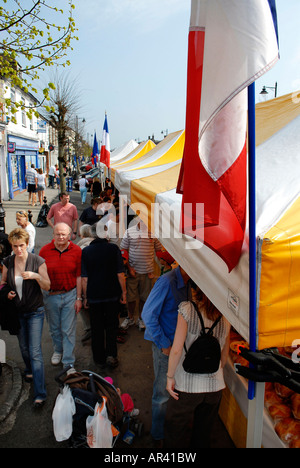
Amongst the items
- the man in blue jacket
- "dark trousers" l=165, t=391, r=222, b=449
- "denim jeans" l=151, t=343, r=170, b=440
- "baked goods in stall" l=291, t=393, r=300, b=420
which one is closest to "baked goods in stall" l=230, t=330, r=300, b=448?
"baked goods in stall" l=291, t=393, r=300, b=420

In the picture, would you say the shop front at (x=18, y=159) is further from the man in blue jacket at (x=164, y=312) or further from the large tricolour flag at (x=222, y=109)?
the large tricolour flag at (x=222, y=109)

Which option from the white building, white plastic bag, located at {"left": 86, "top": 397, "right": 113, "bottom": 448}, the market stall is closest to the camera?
the market stall

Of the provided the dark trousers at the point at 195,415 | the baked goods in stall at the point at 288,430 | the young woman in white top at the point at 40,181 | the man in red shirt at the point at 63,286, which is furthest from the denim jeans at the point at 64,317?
the young woman in white top at the point at 40,181

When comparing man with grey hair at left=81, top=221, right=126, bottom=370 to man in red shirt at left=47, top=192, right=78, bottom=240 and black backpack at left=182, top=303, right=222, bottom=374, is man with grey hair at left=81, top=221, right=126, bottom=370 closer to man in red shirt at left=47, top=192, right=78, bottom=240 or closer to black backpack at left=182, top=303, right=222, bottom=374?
black backpack at left=182, top=303, right=222, bottom=374

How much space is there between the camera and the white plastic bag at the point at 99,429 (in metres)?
2.52

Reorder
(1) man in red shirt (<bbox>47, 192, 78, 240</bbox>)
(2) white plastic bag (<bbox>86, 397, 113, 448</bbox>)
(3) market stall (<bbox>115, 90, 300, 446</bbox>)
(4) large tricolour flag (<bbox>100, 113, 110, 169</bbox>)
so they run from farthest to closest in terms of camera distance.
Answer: (4) large tricolour flag (<bbox>100, 113, 110, 169</bbox>) < (1) man in red shirt (<bbox>47, 192, 78, 240</bbox>) < (2) white plastic bag (<bbox>86, 397, 113, 448</bbox>) < (3) market stall (<bbox>115, 90, 300, 446</bbox>)

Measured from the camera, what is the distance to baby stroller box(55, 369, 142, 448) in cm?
270

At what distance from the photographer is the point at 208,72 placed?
1404 mm

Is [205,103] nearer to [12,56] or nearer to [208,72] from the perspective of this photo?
[208,72]

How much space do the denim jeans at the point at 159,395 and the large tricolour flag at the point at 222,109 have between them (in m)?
1.53

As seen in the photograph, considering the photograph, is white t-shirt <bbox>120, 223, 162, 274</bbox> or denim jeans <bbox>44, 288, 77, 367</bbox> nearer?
denim jeans <bbox>44, 288, 77, 367</bbox>

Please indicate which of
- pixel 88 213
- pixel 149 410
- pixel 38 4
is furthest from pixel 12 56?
pixel 149 410

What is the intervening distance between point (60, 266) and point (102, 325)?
0.96 metres

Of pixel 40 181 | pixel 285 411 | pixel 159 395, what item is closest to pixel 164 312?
pixel 159 395
